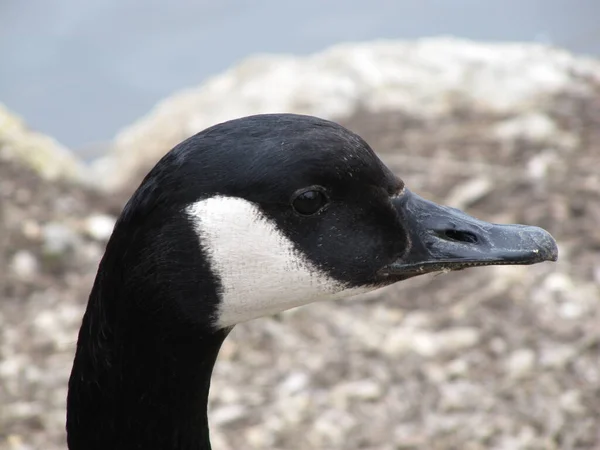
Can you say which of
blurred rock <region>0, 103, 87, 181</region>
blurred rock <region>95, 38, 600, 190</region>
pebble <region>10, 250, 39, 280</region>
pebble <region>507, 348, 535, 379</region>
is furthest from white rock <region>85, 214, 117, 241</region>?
pebble <region>507, 348, 535, 379</region>

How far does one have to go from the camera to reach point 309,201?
1.76m

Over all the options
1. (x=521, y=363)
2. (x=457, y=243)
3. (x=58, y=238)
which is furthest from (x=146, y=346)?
(x=58, y=238)

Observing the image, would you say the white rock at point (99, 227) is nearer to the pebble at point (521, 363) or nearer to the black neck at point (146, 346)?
the pebble at point (521, 363)

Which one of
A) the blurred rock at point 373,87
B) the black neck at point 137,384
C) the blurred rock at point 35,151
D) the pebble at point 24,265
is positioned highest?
the blurred rock at point 373,87

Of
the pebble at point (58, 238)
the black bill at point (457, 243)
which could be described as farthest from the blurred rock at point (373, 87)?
Answer: the black bill at point (457, 243)

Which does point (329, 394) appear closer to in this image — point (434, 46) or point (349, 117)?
point (349, 117)

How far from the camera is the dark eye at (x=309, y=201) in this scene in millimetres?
1743

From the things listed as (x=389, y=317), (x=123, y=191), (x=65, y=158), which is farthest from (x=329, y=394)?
(x=65, y=158)

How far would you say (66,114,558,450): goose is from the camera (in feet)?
5.53

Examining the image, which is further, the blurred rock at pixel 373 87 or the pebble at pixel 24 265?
the blurred rock at pixel 373 87

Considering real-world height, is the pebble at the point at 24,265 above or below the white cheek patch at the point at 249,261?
above

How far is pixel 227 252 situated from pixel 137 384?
1.28 feet

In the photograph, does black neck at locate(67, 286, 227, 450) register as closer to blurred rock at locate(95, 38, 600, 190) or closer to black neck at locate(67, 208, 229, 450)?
black neck at locate(67, 208, 229, 450)

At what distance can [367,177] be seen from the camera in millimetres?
1820
